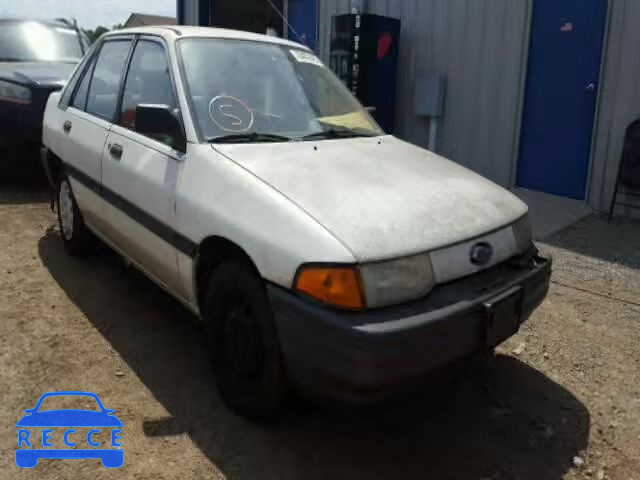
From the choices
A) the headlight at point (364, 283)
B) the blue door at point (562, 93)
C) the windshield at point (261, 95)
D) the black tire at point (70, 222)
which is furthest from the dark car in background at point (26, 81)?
the headlight at point (364, 283)

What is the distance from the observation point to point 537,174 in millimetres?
6867

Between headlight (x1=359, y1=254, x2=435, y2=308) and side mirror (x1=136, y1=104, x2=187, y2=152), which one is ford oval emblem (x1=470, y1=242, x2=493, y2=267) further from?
side mirror (x1=136, y1=104, x2=187, y2=152)

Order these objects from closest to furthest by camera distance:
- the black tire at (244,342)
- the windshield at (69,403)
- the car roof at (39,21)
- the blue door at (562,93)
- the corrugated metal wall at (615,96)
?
the black tire at (244,342) → the windshield at (69,403) → the corrugated metal wall at (615,96) → the blue door at (562,93) → the car roof at (39,21)

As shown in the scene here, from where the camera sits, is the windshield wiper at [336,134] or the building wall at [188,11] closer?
the windshield wiper at [336,134]

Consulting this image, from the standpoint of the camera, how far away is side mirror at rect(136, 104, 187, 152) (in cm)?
309

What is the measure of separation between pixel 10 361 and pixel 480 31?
19.3 ft

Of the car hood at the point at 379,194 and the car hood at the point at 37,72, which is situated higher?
the car hood at the point at 37,72

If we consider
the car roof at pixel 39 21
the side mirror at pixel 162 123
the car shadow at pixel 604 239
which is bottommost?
the car shadow at pixel 604 239

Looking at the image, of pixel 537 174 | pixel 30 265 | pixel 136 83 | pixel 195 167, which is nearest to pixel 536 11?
pixel 537 174

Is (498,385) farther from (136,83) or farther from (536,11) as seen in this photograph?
(536,11)

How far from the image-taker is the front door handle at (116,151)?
361 centimetres

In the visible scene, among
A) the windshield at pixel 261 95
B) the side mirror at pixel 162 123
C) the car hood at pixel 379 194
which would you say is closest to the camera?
the car hood at pixel 379 194

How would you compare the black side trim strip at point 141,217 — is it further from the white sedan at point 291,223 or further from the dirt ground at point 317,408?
the dirt ground at point 317,408

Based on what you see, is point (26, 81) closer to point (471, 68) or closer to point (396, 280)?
point (471, 68)
